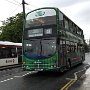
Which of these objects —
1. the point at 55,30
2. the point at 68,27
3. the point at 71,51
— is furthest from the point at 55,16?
the point at 71,51

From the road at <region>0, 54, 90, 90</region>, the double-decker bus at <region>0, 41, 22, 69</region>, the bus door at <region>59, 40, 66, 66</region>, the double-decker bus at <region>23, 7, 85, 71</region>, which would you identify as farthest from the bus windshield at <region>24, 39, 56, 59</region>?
the double-decker bus at <region>0, 41, 22, 69</region>

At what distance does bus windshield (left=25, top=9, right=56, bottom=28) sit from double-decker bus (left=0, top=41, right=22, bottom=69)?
383 inches

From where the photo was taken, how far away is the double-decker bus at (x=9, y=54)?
29406 mm

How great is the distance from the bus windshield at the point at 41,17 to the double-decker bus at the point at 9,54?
9.72m

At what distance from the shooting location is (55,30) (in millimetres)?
18938

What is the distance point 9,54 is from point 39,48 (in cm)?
1220

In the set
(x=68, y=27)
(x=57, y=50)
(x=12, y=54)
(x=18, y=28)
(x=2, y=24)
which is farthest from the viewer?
(x=2, y=24)

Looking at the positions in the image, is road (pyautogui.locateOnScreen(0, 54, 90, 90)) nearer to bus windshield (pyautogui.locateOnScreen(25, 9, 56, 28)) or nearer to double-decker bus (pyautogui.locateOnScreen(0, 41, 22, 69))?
bus windshield (pyautogui.locateOnScreen(25, 9, 56, 28))

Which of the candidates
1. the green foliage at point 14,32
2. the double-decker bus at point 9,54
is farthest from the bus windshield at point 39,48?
the green foliage at point 14,32

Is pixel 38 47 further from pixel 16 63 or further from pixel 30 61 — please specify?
pixel 16 63

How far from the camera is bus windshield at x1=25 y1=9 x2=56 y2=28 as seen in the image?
63.2 ft

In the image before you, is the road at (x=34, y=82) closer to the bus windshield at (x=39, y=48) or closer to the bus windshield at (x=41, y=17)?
the bus windshield at (x=39, y=48)

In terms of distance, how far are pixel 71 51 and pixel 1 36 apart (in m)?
36.1

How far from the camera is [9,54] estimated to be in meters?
30.9
